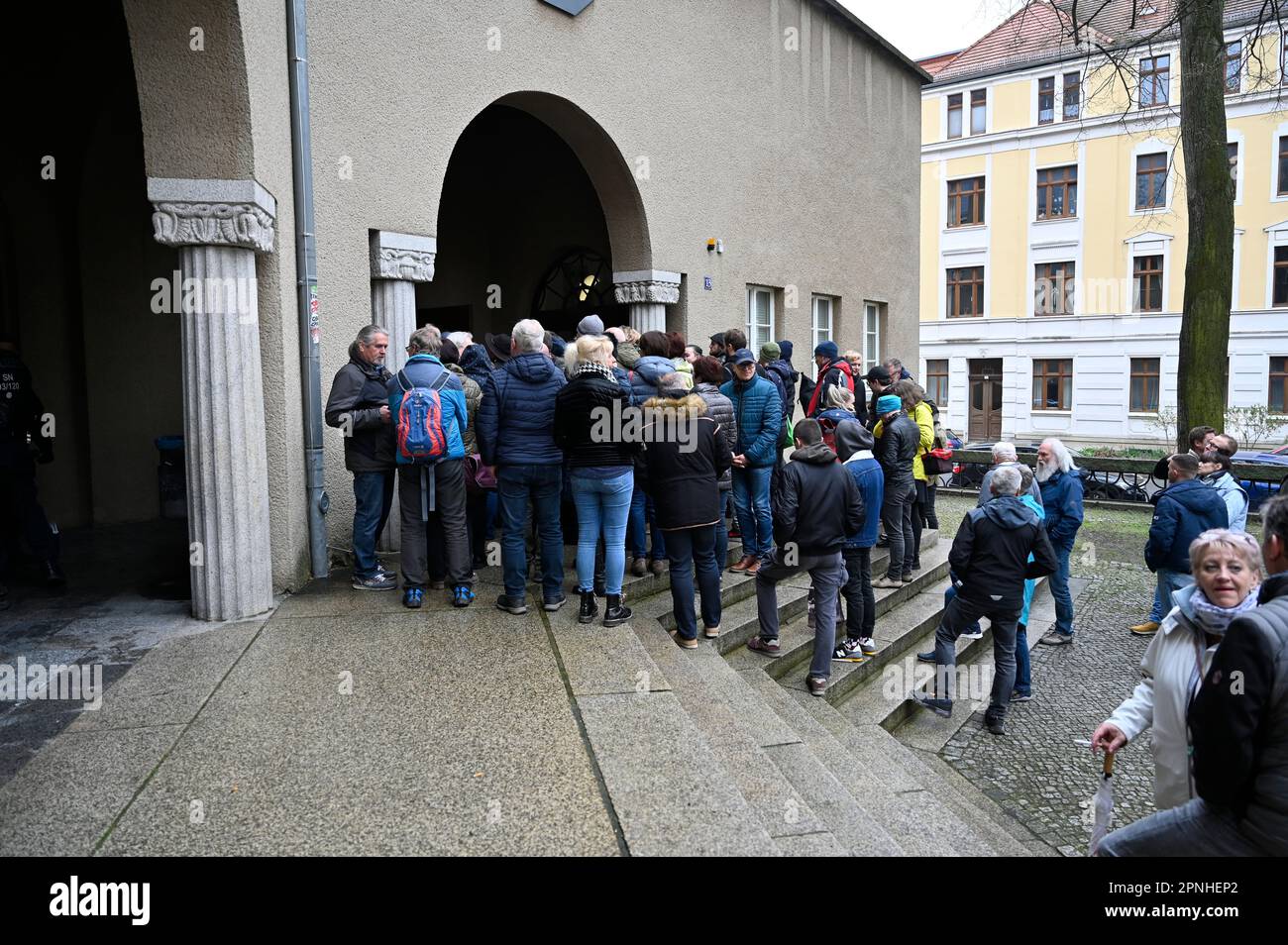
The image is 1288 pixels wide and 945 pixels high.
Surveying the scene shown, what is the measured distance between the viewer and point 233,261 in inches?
224

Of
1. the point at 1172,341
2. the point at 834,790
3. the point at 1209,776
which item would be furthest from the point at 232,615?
the point at 1172,341

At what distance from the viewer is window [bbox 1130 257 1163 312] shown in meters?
31.0

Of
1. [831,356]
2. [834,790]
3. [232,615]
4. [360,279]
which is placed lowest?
[834,790]

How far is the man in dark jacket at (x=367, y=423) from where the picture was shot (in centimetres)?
604

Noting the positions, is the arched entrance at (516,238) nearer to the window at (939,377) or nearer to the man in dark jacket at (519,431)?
the man in dark jacket at (519,431)

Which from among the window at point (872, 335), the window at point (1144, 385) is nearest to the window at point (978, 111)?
the window at point (1144, 385)

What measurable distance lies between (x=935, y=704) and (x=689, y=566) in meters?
2.30

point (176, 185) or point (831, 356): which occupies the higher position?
point (176, 185)

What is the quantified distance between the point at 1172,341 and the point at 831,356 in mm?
27679

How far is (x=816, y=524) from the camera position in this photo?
6008 millimetres

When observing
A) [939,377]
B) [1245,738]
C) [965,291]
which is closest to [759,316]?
[1245,738]

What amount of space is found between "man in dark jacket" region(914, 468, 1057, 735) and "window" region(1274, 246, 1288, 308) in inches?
1163
